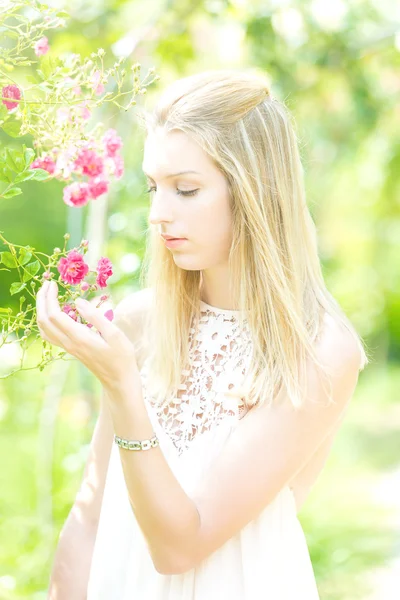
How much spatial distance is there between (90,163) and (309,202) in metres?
0.76

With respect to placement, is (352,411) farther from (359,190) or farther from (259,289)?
(259,289)

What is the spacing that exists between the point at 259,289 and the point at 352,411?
6.95 meters

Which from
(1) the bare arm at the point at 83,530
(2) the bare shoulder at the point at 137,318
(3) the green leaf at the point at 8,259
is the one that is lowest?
(1) the bare arm at the point at 83,530

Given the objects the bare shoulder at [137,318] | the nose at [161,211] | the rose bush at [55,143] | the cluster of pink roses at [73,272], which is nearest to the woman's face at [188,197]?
the nose at [161,211]

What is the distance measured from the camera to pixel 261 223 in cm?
174

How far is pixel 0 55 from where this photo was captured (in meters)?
1.48

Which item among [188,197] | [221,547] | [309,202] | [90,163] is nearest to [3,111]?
[90,163]

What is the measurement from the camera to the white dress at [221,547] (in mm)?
1709

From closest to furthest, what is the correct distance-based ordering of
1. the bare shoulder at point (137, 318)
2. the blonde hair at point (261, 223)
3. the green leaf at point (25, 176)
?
the green leaf at point (25, 176) < the blonde hair at point (261, 223) < the bare shoulder at point (137, 318)

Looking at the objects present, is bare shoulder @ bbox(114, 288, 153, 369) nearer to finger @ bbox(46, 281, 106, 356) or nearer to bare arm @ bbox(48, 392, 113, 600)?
bare arm @ bbox(48, 392, 113, 600)

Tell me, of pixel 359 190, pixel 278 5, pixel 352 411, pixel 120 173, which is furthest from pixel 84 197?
pixel 359 190

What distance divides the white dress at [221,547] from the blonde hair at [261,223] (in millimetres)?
45

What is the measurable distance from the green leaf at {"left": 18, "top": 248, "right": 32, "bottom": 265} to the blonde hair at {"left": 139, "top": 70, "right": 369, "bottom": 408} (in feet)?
1.35

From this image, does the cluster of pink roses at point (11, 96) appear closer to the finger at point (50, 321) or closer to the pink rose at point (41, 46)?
the pink rose at point (41, 46)
